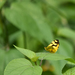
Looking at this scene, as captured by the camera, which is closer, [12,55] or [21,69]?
[21,69]

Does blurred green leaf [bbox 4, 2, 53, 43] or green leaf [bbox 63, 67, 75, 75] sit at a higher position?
blurred green leaf [bbox 4, 2, 53, 43]

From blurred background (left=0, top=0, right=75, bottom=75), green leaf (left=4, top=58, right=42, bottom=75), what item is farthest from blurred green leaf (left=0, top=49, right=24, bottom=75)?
green leaf (left=4, top=58, right=42, bottom=75)

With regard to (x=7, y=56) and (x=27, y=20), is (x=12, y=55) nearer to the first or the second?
(x=7, y=56)

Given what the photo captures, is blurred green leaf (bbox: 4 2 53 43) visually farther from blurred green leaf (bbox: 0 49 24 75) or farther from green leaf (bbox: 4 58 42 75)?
green leaf (bbox: 4 58 42 75)

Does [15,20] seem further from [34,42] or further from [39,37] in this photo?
[34,42]

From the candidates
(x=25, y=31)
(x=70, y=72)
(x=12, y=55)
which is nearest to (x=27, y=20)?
(x=25, y=31)

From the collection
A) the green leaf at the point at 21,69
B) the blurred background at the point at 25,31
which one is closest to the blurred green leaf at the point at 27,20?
the blurred background at the point at 25,31

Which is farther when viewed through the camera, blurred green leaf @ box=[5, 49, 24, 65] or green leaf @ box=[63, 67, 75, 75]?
blurred green leaf @ box=[5, 49, 24, 65]
